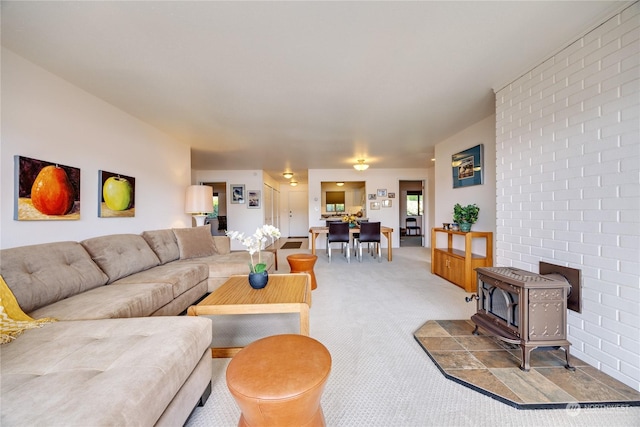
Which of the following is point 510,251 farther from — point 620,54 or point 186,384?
point 186,384

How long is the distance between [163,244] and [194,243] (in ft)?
1.32

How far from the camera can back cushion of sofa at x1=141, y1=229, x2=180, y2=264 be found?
293 centimetres

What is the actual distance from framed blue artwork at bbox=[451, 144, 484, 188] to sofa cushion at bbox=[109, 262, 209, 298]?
12.3ft

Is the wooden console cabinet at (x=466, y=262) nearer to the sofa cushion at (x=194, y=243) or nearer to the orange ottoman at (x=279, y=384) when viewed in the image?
the orange ottoman at (x=279, y=384)

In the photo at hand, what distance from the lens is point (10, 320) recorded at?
48.0 inches

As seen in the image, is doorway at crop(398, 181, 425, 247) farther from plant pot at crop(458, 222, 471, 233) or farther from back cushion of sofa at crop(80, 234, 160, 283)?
back cushion of sofa at crop(80, 234, 160, 283)

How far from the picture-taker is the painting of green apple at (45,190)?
1.89 meters

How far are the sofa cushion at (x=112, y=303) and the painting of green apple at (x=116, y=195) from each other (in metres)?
1.09

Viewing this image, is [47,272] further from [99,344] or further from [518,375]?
[518,375]

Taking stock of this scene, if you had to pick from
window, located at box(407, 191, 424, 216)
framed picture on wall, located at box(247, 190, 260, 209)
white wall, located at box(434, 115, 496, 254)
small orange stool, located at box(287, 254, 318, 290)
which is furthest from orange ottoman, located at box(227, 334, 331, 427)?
window, located at box(407, 191, 424, 216)

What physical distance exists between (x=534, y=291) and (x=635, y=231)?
0.62 meters

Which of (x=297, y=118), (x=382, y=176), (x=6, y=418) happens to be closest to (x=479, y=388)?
(x=6, y=418)

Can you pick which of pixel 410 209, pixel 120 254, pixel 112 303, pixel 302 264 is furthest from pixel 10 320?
pixel 410 209

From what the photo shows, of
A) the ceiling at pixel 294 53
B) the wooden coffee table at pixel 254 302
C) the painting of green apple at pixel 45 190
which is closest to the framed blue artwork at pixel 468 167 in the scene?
the ceiling at pixel 294 53
